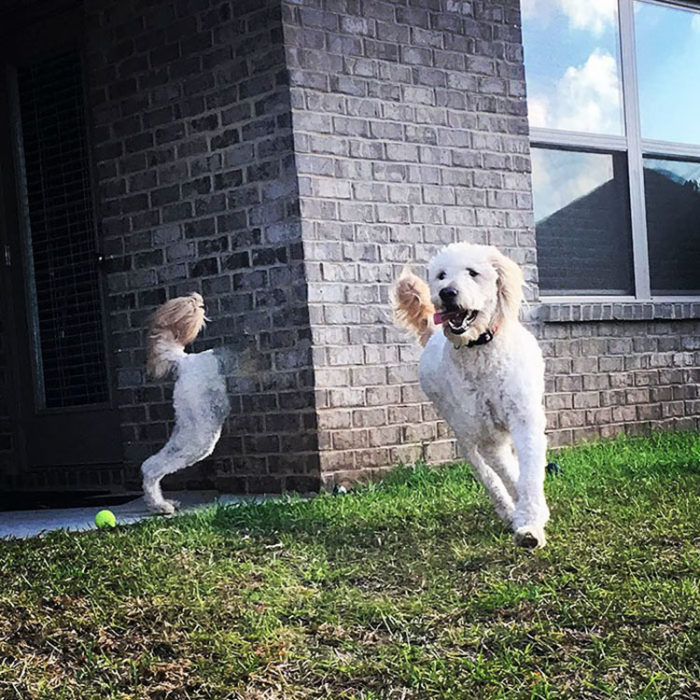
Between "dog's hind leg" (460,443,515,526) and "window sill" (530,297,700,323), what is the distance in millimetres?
2619

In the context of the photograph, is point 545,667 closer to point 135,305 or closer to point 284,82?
point 284,82

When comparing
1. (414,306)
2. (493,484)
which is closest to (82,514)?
(414,306)

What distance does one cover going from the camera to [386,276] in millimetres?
5973

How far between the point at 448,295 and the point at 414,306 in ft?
2.51

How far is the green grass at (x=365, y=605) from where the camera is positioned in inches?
103

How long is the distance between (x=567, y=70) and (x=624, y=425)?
2.36 metres

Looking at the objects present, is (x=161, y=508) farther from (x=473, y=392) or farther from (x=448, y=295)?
(x=448, y=295)

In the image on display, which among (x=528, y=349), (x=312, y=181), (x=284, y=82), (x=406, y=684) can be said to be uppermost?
(x=284, y=82)

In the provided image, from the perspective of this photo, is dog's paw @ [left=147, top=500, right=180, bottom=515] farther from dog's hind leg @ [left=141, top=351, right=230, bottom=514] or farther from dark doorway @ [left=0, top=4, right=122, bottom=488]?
dark doorway @ [left=0, top=4, right=122, bottom=488]

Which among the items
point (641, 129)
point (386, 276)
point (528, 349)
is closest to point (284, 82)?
point (386, 276)

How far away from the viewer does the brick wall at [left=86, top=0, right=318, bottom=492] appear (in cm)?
568

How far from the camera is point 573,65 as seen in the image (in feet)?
24.2

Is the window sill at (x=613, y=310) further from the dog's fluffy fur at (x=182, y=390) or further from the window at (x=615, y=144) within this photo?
the dog's fluffy fur at (x=182, y=390)

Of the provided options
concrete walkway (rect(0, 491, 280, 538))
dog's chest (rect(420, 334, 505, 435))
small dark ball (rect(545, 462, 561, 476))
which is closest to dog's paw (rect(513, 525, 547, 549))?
dog's chest (rect(420, 334, 505, 435))
